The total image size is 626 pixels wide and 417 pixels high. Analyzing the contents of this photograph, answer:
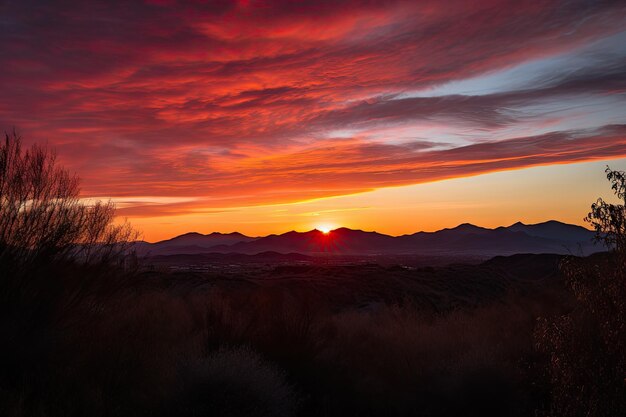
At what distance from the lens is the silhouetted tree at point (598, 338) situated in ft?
26.2

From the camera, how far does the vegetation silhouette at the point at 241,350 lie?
28.1ft

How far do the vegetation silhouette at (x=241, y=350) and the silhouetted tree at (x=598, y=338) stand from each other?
2 cm

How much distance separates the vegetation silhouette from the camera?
8555mm

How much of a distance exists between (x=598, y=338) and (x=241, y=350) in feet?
20.4

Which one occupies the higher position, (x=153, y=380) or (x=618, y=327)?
(x=618, y=327)

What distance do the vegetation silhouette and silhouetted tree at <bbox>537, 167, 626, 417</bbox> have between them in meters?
0.02

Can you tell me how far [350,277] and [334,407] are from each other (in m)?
22.4

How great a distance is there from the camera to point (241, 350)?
1018cm

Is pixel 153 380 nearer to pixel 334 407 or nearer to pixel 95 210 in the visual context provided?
pixel 334 407

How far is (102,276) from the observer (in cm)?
1346

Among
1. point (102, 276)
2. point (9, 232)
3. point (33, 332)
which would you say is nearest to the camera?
point (33, 332)

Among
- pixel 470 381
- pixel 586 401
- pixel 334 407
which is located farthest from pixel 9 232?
pixel 586 401

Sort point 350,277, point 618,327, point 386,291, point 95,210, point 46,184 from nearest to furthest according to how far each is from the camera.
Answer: point 618,327 < point 46,184 < point 95,210 < point 386,291 < point 350,277

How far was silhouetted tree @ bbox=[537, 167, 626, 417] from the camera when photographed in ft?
26.2
